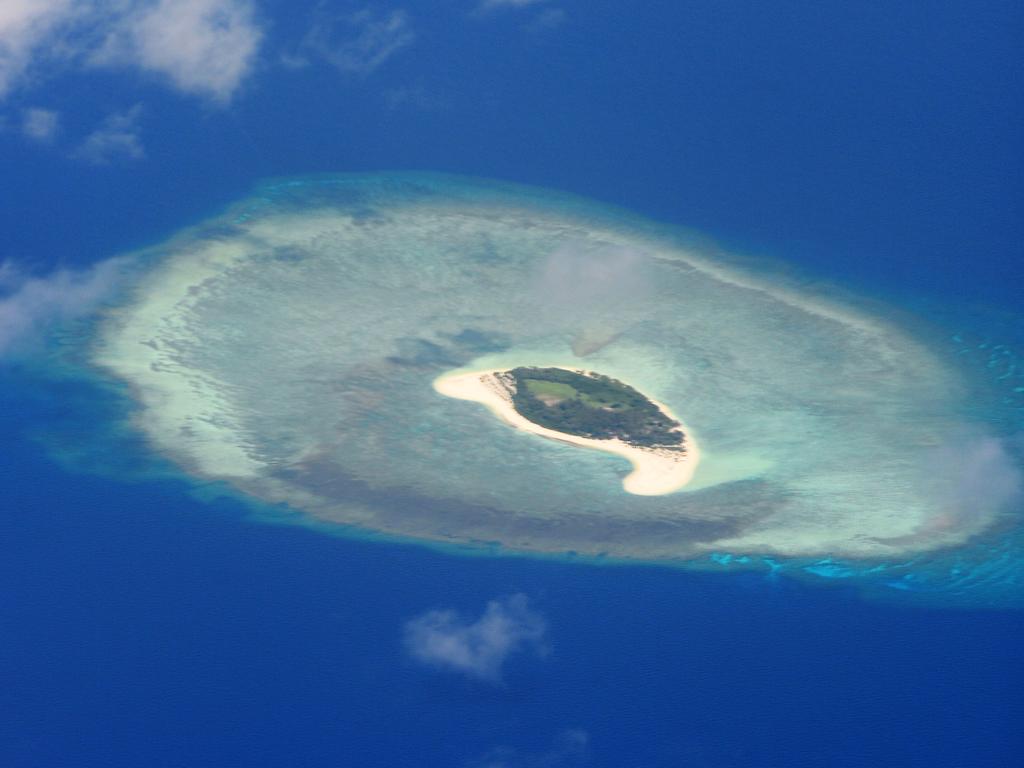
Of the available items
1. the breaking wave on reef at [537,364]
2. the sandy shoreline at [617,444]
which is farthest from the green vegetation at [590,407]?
the breaking wave on reef at [537,364]

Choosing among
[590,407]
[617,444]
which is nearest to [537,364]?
[590,407]

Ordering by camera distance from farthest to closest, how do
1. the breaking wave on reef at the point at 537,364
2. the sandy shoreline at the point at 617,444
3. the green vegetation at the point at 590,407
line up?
the green vegetation at the point at 590,407
the sandy shoreline at the point at 617,444
the breaking wave on reef at the point at 537,364

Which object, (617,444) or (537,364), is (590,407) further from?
(537,364)

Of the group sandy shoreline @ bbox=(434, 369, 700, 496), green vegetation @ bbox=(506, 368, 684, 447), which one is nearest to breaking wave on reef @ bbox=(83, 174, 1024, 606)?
sandy shoreline @ bbox=(434, 369, 700, 496)

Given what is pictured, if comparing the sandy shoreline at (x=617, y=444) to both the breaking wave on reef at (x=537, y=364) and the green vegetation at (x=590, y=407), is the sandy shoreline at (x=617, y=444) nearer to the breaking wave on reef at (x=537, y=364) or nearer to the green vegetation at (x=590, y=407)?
the green vegetation at (x=590, y=407)

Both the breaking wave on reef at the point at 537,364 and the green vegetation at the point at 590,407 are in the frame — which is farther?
the green vegetation at the point at 590,407

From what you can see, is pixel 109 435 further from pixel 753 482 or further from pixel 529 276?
pixel 753 482

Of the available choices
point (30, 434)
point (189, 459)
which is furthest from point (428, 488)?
point (30, 434)

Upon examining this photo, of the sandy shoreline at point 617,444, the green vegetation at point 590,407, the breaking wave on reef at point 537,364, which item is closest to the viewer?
A: the breaking wave on reef at point 537,364
